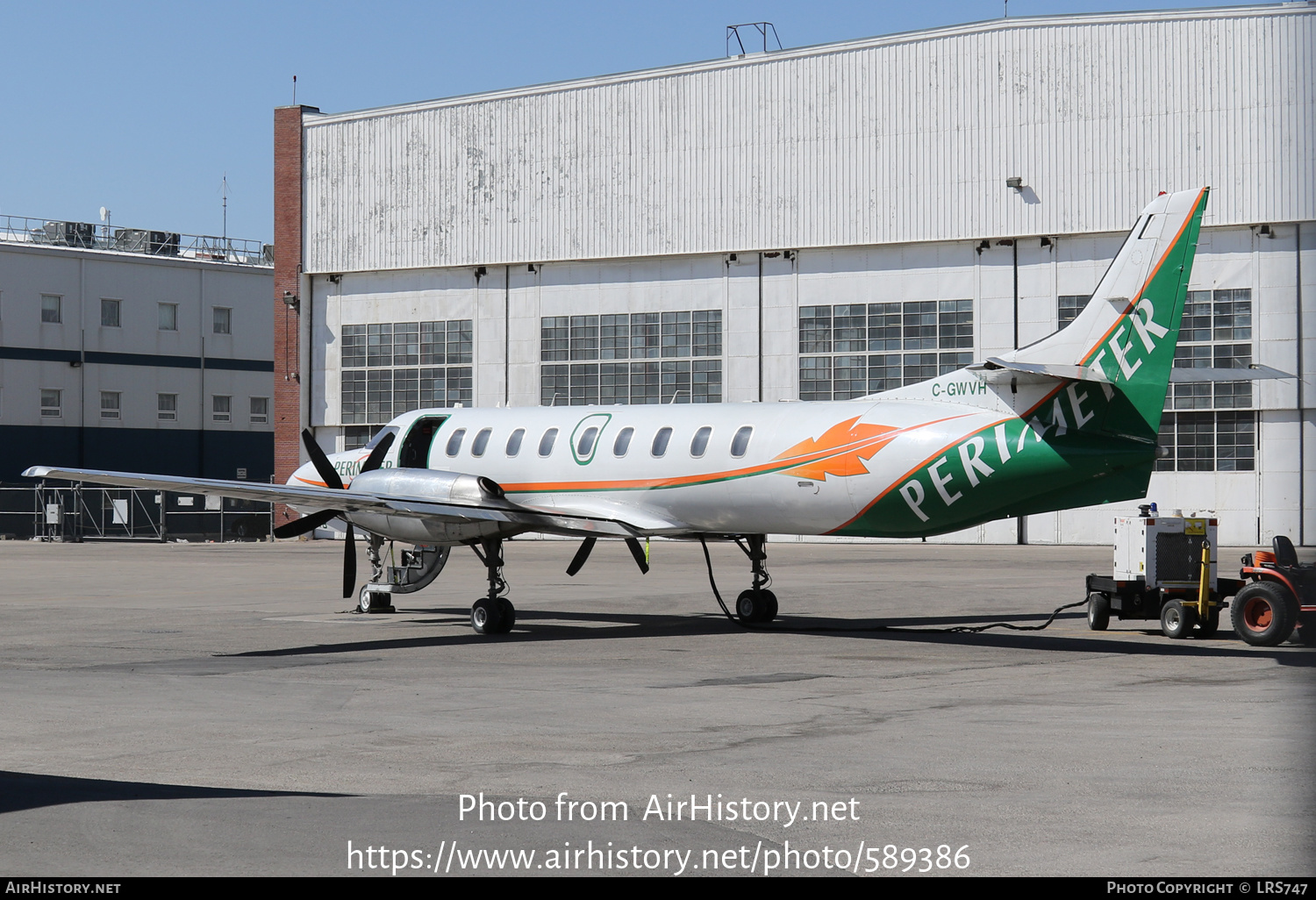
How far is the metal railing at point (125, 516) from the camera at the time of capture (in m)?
62.3

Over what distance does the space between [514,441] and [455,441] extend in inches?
56.3

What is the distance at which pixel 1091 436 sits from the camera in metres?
19.4

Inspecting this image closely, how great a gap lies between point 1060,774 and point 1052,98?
145 ft

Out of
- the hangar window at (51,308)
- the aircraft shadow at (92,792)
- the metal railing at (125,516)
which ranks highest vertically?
the hangar window at (51,308)

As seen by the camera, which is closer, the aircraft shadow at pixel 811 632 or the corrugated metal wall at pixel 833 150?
the aircraft shadow at pixel 811 632

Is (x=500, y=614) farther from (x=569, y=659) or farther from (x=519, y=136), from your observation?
(x=519, y=136)

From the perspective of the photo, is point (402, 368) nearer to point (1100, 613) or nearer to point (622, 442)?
point (622, 442)

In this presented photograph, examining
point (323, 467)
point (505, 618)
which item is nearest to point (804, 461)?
point (505, 618)

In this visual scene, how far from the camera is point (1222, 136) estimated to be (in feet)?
159

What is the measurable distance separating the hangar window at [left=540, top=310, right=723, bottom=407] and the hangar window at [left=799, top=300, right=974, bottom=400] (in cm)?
383

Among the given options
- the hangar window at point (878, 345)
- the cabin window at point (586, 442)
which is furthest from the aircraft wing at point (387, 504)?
the hangar window at point (878, 345)

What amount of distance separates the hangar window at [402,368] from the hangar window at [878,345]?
14560mm

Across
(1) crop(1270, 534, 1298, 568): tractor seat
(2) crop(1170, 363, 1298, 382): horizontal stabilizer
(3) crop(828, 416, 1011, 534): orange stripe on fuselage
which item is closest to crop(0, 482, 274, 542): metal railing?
(3) crop(828, 416, 1011, 534): orange stripe on fuselage

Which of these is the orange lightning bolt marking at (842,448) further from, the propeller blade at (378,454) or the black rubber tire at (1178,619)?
the propeller blade at (378,454)
